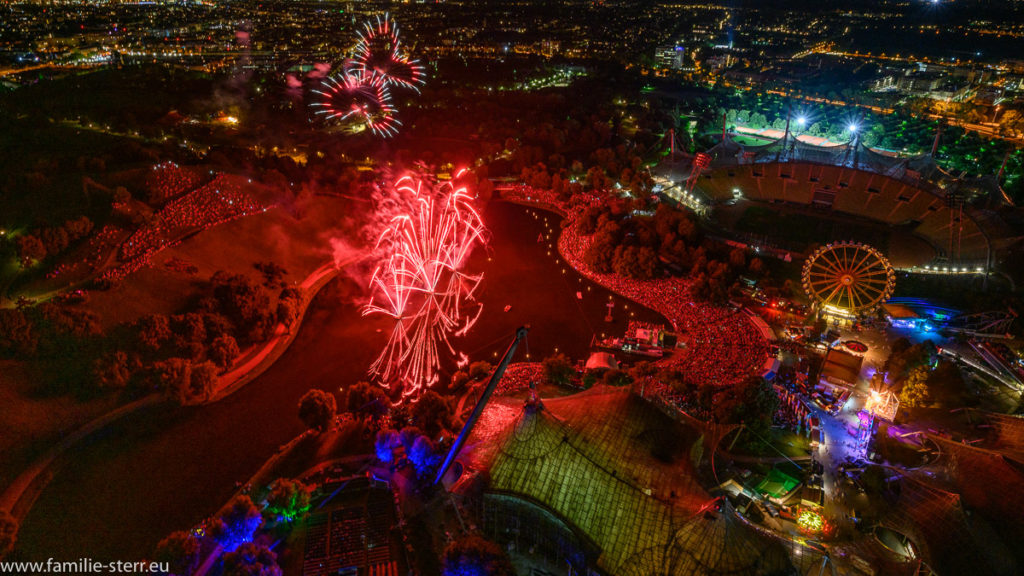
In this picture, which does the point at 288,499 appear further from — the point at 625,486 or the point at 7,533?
the point at 625,486

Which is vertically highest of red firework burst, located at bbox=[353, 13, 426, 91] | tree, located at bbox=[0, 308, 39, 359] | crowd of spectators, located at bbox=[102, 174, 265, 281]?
red firework burst, located at bbox=[353, 13, 426, 91]

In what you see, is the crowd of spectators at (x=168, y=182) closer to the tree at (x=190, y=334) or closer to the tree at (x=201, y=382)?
the tree at (x=190, y=334)

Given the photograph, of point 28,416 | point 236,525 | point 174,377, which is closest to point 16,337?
point 28,416

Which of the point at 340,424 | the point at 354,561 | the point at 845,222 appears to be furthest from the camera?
the point at 845,222

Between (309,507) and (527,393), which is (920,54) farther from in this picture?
(309,507)

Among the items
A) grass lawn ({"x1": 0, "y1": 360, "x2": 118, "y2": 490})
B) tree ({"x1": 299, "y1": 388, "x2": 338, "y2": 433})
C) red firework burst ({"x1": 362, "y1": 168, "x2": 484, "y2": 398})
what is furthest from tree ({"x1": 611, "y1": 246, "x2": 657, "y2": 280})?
grass lawn ({"x1": 0, "y1": 360, "x2": 118, "y2": 490})

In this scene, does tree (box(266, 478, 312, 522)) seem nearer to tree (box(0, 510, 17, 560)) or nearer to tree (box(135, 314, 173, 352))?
tree (box(0, 510, 17, 560))

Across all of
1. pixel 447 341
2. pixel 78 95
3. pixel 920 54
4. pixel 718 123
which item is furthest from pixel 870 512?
pixel 920 54
